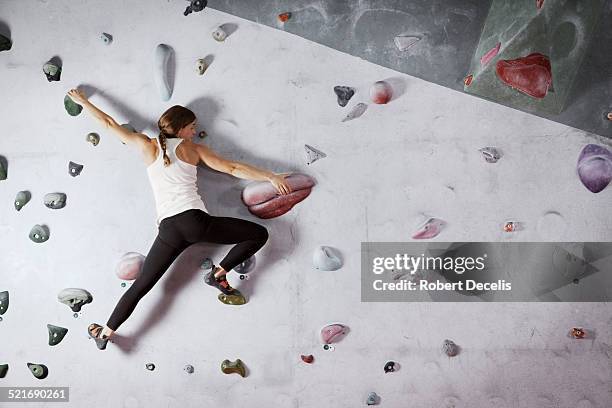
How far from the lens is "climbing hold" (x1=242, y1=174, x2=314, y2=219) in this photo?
2598mm

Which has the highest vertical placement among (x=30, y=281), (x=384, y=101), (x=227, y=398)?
(x=384, y=101)

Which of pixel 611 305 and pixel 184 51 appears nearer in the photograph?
pixel 611 305

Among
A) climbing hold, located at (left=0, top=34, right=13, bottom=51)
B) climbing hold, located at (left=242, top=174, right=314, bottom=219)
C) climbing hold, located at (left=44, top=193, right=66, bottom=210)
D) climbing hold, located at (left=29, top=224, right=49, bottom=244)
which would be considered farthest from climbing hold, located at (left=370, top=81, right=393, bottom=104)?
climbing hold, located at (left=0, top=34, right=13, bottom=51)

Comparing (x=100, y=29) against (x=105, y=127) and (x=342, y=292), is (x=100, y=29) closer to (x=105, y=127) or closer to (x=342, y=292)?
(x=105, y=127)

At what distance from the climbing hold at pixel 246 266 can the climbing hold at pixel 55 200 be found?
833 mm

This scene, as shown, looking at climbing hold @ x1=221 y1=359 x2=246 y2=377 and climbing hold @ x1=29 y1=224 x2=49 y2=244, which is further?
climbing hold @ x1=29 y1=224 x2=49 y2=244

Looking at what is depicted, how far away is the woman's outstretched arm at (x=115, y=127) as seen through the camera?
2598 mm

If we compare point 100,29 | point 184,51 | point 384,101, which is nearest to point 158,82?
point 184,51

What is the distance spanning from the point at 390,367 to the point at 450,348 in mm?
258

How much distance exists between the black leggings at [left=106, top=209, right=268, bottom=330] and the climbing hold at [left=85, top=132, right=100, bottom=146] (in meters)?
0.52

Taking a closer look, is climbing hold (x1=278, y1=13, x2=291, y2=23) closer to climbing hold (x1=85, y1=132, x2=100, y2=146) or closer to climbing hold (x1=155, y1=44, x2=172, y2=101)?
climbing hold (x1=155, y1=44, x2=172, y2=101)

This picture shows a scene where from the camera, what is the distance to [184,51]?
107 inches

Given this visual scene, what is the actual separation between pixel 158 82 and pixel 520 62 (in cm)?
153

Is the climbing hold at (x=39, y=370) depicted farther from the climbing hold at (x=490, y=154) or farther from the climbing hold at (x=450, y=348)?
the climbing hold at (x=490, y=154)
